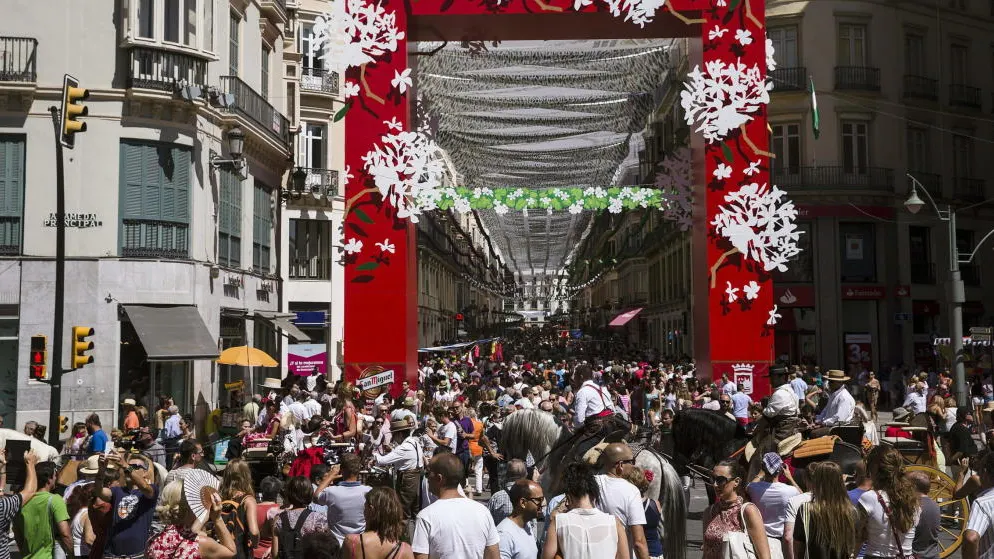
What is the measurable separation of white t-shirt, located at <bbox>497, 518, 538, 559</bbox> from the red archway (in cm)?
1354

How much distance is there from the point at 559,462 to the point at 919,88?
→ 1272 inches

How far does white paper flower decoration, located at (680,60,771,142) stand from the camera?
68.6 feet

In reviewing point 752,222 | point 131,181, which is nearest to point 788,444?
point 752,222

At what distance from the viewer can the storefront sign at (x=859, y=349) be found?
3862cm

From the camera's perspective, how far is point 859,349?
38781 millimetres

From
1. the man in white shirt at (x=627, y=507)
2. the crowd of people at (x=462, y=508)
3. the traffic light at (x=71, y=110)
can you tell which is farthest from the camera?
the traffic light at (x=71, y=110)

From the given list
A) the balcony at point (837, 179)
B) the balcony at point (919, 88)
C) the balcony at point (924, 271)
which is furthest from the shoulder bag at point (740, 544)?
the balcony at point (919, 88)

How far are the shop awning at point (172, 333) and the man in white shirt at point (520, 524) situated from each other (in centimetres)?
1700

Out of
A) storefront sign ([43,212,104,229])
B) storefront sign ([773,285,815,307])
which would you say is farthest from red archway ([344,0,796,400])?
storefront sign ([773,285,815,307])

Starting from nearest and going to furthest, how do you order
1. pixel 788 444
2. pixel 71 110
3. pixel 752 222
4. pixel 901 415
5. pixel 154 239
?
1. pixel 788 444
2. pixel 71 110
3. pixel 901 415
4. pixel 752 222
5. pixel 154 239

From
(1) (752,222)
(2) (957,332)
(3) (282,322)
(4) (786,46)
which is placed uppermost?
(4) (786,46)

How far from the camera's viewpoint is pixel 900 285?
39.2m

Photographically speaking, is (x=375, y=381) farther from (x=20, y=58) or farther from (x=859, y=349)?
(x=859, y=349)

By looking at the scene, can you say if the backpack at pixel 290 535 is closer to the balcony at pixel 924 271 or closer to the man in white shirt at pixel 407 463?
the man in white shirt at pixel 407 463
